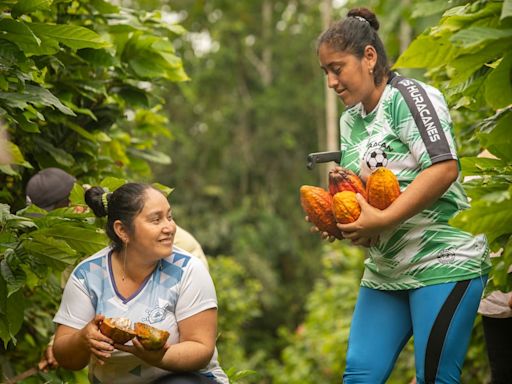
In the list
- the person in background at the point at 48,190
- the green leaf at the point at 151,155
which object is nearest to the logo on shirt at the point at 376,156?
the person in background at the point at 48,190

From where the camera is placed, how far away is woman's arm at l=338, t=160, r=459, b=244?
3.11 m

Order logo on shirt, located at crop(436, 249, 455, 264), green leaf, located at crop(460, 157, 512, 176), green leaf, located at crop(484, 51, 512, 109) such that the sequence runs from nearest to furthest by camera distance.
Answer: green leaf, located at crop(484, 51, 512, 109) < green leaf, located at crop(460, 157, 512, 176) < logo on shirt, located at crop(436, 249, 455, 264)

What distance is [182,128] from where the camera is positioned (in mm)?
26844

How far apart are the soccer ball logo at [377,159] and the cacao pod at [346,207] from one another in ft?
0.62

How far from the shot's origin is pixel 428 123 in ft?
10.4

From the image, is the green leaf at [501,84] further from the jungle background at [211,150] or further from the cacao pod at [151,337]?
the cacao pod at [151,337]

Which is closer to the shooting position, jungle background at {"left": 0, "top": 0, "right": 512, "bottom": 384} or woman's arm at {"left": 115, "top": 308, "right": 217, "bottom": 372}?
jungle background at {"left": 0, "top": 0, "right": 512, "bottom": 384}

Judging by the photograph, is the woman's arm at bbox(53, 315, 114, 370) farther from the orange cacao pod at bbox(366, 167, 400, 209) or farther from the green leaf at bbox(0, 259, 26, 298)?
the orange cacao pod at bbox(366, 167, 400, 209)

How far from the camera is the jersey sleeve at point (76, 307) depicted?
11.7 ft

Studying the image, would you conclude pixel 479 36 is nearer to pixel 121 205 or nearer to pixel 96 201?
pixel 121 205

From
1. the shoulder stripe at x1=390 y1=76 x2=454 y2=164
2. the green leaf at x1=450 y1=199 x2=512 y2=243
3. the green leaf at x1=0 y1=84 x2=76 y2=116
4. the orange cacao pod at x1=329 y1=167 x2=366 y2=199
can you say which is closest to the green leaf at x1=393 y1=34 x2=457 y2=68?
the shoulder stripe at x1=390 y1=76 x2=454 y2=164

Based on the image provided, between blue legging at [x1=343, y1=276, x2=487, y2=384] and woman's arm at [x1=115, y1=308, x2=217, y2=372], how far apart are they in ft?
1.88

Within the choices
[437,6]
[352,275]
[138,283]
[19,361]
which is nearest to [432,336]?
[138,283]

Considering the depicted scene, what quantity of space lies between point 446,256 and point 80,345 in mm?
1473
